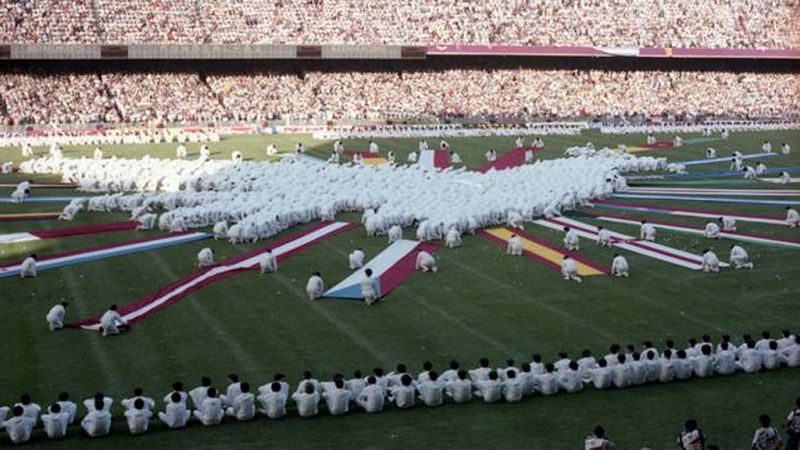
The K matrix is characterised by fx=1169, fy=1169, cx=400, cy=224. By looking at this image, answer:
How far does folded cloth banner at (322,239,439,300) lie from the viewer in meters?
26.7

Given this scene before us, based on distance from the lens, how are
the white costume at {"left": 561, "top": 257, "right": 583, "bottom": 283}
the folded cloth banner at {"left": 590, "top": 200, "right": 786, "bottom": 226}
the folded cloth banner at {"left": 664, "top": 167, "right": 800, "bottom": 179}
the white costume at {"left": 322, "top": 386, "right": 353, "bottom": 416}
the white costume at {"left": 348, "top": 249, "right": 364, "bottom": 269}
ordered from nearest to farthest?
the white costume at {"left": 322, "top": 386, "right": 353, "bottom": 416} < the white costume at {"left": 561, "top": 257, "right": 583, "bottom": 283} < the white costume at {"left": 348, "top": 249, "right": 364, "bottom": 269} < the folded cloth banner at {"left": 590, "top": 200, "right": 786, "bottom": 226} < the folded cloth banner at {"left": 664, "top": 167, "right": 800, "bottom": 179}

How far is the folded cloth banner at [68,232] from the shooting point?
108 ft

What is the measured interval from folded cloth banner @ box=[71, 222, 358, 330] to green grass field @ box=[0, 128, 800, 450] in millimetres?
414

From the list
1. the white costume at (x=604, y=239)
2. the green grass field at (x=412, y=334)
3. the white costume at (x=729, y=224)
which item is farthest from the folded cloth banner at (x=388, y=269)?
the white costume at (x=729, y=224)

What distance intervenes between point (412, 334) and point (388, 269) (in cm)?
613

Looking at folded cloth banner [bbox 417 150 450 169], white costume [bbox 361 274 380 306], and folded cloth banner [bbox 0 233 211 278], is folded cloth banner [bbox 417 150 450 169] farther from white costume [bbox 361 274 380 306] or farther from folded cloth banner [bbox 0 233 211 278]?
white costume [bbox 361 274 380 306]

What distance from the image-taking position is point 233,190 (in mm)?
40156

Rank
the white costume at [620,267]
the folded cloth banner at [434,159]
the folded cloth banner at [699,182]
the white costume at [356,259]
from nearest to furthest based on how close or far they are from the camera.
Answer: the white costume at [620,267] < the white costume at [356,259] < the folded cloth banner at [699,182] < the folded cloth banner at [434,159]

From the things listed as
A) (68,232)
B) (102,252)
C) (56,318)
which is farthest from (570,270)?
(68,232)

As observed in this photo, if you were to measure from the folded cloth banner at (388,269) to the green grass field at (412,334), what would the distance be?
0.42 metres

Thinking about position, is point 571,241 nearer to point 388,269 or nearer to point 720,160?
point 388,269

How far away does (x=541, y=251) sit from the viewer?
104 feet

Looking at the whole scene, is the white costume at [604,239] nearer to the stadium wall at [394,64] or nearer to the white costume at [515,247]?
the white costume at [515,247]

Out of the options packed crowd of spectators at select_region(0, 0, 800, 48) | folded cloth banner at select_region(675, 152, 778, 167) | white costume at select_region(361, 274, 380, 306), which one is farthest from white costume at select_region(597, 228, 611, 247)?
packed crowd of spectators at select_region(0, 0, 800, 48)
